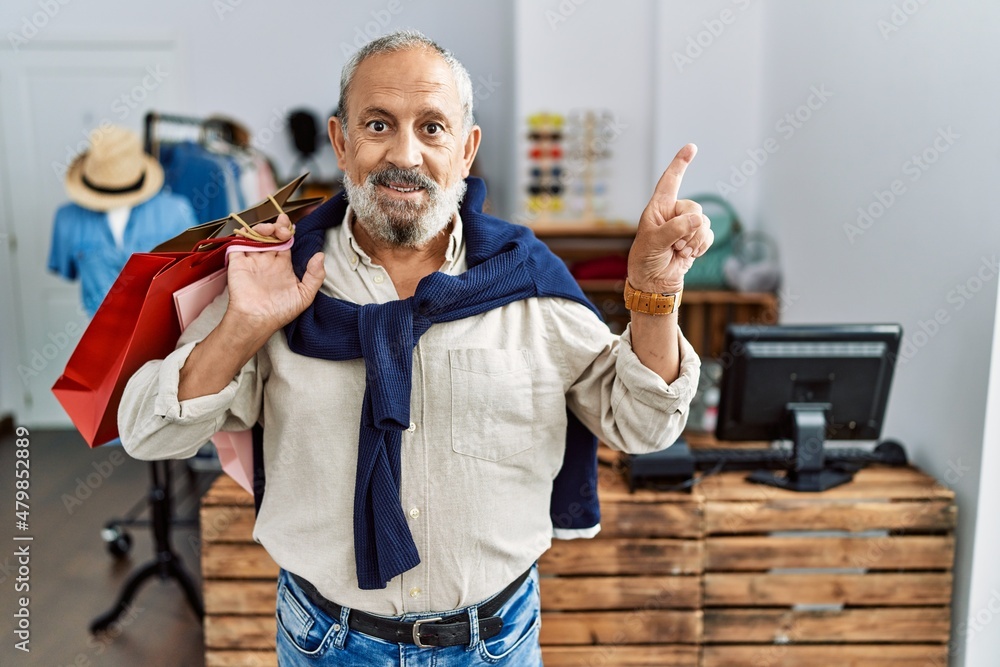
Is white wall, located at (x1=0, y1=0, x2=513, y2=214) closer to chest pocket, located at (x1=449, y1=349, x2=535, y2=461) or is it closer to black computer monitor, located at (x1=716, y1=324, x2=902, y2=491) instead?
black computer monitor, located at (x1=716, y1=324, x2=902, y2=491)

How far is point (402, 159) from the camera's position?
3.97 feet

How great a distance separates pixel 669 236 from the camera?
108cm

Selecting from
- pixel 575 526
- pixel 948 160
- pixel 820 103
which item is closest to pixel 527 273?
pixel 575 526

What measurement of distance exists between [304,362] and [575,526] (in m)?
0.57

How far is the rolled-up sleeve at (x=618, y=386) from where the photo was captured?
1.19 metres

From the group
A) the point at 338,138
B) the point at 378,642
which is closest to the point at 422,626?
the point at 378,642

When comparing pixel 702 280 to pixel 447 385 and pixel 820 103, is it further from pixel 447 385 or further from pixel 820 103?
pixel 447 385

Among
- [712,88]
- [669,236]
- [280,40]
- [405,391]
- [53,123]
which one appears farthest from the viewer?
[280,40]

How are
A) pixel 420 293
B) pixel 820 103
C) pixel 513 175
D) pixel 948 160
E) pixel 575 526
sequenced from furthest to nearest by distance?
pixel 513 175, pixel 820 103, pixel 948 160, pixel 575 526, pixel 420 293

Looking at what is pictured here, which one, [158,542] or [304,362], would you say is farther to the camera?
[158,542]

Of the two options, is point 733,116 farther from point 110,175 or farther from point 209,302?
point 209,302

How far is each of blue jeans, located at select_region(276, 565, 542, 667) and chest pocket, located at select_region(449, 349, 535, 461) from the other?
0.26 metres

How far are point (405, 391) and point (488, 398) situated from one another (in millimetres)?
128

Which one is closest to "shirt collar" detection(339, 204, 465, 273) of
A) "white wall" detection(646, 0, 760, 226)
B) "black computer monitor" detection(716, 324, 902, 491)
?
"black computer monitor" detection(716, 324, 902, 491)
